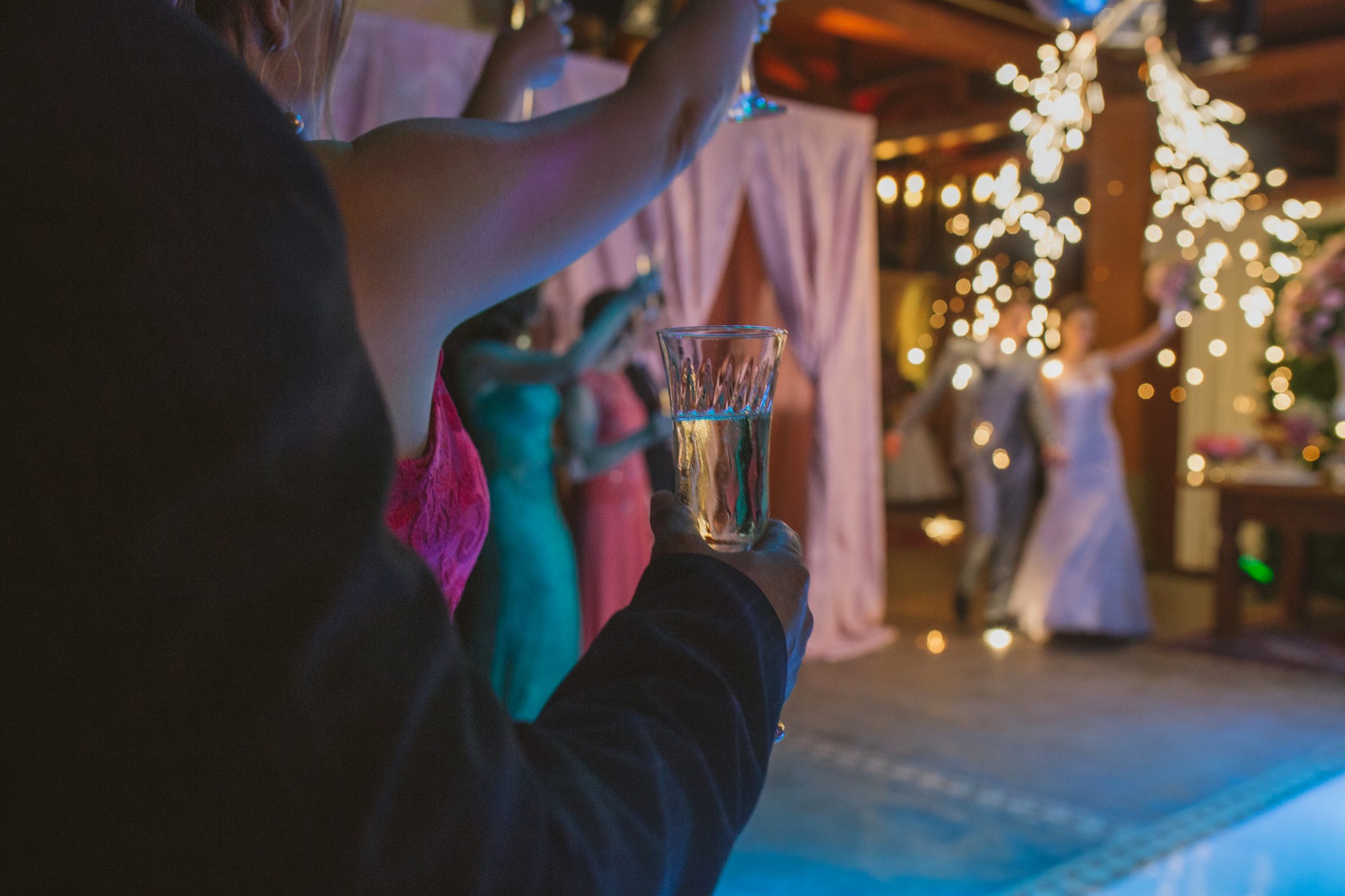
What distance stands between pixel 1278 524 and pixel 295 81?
18.0 feet

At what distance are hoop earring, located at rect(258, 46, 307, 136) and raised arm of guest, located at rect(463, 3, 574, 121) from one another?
418 mm

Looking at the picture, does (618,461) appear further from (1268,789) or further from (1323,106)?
(1323,106)

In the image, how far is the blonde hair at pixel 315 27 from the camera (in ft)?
1.92

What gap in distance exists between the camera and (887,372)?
10773mm

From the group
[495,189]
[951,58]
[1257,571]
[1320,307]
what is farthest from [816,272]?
[495,189]

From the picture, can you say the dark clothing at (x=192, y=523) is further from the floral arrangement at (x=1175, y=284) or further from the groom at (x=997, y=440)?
the floral arrangement at (x=1175, y=284)

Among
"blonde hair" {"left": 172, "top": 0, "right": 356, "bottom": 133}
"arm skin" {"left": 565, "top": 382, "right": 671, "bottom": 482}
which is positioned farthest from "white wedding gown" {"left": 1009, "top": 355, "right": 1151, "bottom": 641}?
"blonde hair" {"left": 172, "top": 0, "right": 356, "bottom": 133}

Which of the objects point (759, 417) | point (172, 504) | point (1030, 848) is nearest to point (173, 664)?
point (172, 504)

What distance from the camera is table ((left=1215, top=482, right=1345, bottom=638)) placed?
15.9ft

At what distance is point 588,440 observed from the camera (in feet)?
12.0

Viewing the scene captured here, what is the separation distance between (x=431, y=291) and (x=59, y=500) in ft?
0.87

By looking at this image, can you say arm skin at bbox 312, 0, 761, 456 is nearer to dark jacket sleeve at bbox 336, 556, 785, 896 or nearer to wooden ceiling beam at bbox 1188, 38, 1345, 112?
dark jacket sleeve at bbox 336, 556, 785, 896

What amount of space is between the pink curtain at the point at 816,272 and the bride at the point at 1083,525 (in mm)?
874

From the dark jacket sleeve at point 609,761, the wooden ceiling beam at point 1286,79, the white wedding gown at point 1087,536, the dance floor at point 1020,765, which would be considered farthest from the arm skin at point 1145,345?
the dark jacket sleeve at point 609,761
